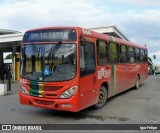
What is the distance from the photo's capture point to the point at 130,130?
7074mm

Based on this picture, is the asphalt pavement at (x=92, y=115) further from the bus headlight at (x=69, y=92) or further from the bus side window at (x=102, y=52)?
the bus side window at (x=102, y=52)

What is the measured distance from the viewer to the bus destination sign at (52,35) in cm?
828

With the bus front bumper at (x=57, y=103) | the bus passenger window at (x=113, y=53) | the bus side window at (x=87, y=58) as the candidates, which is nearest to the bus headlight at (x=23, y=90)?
the bus front bumper at (x=57, y=103)

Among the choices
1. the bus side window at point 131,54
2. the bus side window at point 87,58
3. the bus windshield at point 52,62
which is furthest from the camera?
the bus side window at point 131,54

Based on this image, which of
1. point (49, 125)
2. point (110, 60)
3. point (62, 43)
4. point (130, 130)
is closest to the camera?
point (130, 130)

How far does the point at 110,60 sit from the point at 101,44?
4.17ft

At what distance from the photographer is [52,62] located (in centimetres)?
827

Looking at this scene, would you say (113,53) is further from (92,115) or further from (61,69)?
(61,69)

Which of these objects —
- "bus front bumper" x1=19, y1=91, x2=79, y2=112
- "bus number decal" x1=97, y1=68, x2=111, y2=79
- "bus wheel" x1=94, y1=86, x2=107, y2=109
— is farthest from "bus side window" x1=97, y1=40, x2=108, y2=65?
"bus front bumper" x1=19, y1=91, x2=79, y2=112

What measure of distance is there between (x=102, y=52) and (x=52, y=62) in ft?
8.59

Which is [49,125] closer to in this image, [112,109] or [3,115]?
[3,115]

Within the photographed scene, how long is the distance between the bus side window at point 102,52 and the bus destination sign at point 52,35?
1823mm

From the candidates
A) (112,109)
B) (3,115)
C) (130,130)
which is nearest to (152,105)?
A: (112,109)

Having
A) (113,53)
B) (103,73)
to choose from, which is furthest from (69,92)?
(113,53)
